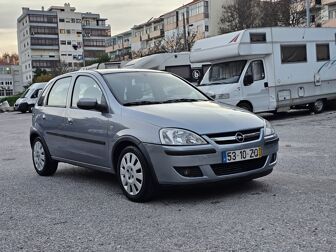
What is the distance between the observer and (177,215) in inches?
200

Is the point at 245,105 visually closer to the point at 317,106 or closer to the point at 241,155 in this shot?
the point at 317,106

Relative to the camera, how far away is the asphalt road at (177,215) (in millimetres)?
4215

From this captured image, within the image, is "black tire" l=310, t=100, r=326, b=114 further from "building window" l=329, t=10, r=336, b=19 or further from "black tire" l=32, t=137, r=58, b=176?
"building window" l=329, t=10, r=336, b=19

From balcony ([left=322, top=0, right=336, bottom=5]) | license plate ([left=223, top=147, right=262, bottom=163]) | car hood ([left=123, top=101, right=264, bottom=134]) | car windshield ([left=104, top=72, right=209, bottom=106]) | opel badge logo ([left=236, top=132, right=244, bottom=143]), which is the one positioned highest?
balcony ([left=322, top=0, right=336, bottom=5])

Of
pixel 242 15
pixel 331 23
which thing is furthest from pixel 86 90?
pixel 331 23

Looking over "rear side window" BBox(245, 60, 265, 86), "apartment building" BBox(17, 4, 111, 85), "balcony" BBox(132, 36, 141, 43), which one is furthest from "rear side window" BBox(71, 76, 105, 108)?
"apartment building" BBox(17, 4, 111, 85)

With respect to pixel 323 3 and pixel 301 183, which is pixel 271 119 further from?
pixel 323 3

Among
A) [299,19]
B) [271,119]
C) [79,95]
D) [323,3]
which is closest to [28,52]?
[323,3]

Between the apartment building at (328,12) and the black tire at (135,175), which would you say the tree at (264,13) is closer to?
the apartment building at (328,12)

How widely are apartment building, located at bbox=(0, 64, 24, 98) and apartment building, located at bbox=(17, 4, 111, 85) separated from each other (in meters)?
3.40

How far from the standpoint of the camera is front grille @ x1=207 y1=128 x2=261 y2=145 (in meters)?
5.36

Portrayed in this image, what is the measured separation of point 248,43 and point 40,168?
897 centimetres

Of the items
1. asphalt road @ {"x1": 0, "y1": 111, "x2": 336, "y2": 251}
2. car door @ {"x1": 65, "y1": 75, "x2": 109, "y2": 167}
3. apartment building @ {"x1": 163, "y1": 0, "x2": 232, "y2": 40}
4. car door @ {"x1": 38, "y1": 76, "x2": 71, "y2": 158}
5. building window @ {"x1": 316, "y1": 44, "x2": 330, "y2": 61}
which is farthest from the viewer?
apartment building @ {"x1": 163, "y1": 0, "x2": 232, "y2": 40}

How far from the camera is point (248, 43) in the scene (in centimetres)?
1504
